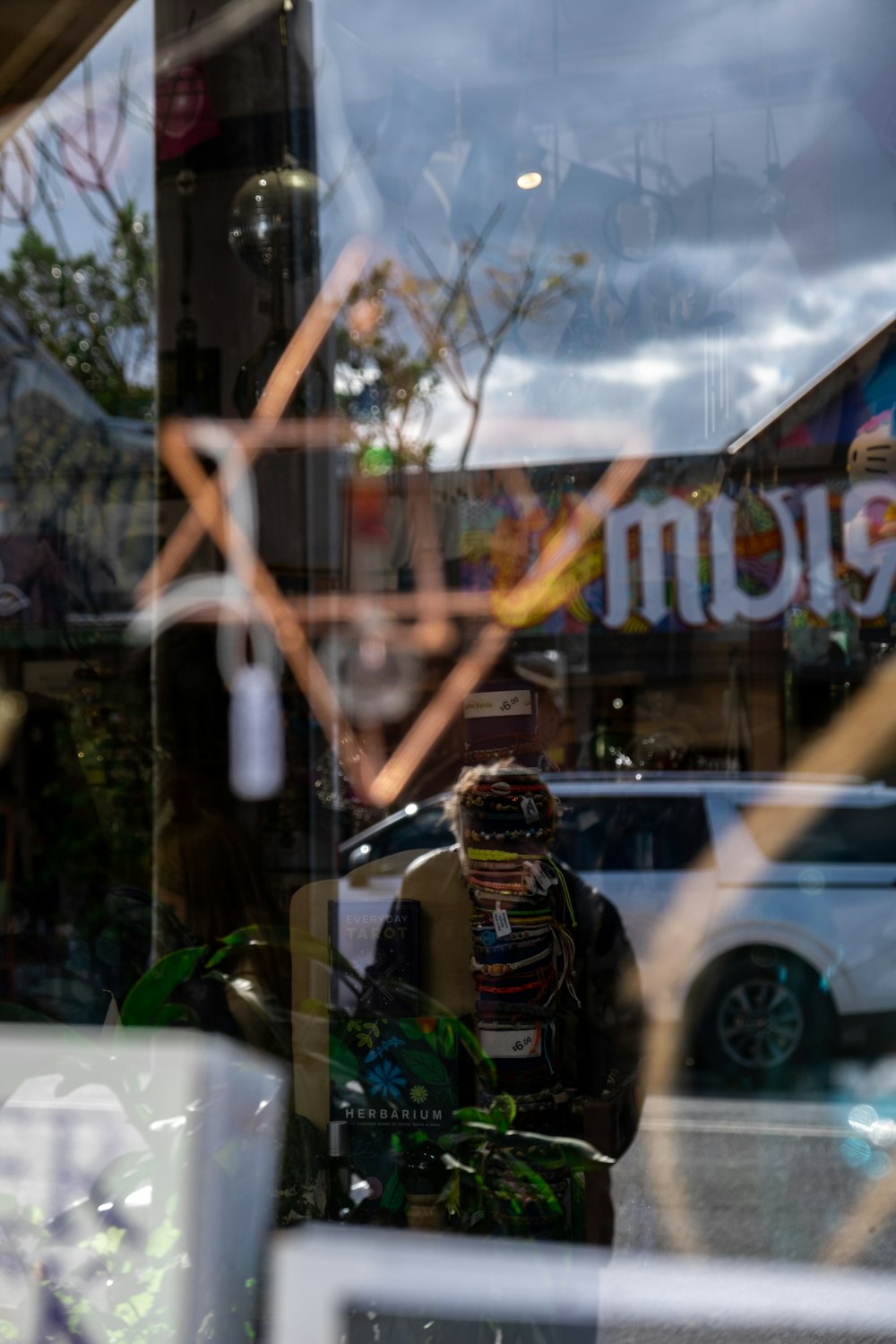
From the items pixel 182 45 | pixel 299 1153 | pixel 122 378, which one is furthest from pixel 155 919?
pixel 122 378

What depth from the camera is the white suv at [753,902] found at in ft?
18.3

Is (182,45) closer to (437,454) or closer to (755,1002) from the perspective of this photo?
(437,454)

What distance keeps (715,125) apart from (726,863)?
10.5 ft

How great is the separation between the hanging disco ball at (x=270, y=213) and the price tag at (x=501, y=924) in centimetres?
313

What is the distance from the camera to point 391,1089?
6.24ft

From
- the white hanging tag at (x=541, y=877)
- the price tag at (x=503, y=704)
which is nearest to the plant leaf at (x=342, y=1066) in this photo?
the white hanging tag at (x=541, y=877)

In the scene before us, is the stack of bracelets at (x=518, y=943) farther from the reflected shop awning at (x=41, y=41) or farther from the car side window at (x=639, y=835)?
the car side window at (x=639, y=835)

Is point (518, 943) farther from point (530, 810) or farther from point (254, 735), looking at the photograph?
point (254, 735)

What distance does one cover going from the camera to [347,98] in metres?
4.95

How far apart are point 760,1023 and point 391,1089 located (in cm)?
420

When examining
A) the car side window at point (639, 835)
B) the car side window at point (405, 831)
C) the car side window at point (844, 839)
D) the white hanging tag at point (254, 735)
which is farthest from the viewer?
the car side window at point (639, 835)

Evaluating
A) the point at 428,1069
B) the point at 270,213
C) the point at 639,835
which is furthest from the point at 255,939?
the point at 639,835

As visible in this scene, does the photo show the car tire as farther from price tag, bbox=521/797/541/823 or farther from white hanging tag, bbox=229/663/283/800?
price tag, bbox=521/797/541/823

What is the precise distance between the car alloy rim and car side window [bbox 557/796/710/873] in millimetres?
644
